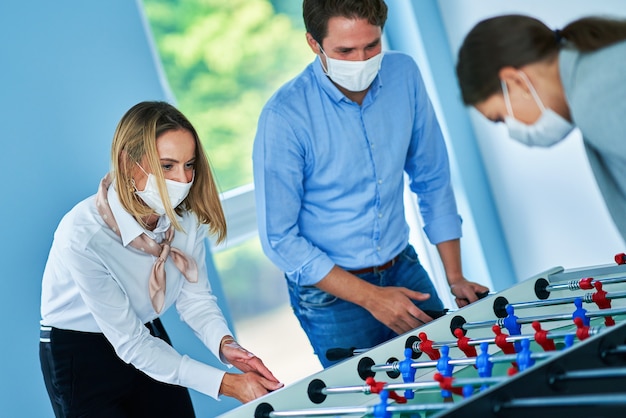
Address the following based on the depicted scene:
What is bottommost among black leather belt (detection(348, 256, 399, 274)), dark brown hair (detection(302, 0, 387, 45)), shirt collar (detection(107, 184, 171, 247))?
black leather belt (detection(348, 256, 399, 274))

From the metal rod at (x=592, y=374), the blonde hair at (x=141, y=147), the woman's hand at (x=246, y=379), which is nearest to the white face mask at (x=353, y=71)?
the blonde hair at (x=141, y=147)

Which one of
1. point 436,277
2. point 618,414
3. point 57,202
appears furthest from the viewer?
point 436,277

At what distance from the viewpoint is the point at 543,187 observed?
3.71 m

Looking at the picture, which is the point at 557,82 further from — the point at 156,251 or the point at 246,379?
the point at 156,251

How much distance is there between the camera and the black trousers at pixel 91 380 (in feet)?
7.53

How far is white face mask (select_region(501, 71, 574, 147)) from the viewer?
163cm

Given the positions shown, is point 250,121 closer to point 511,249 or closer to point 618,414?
point 511,249

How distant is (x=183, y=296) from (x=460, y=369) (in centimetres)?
98

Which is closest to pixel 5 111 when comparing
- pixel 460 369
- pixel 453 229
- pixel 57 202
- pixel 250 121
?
pixel 57 202

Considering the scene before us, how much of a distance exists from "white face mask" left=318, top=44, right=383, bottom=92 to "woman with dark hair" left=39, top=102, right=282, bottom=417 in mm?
470

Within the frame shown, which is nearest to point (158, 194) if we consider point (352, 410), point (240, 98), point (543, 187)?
point (352, 410)

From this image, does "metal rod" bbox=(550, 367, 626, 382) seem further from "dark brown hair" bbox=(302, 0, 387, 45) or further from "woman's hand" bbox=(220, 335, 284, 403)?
"dark brown hair" bbox=(302, 0, 387, 45)

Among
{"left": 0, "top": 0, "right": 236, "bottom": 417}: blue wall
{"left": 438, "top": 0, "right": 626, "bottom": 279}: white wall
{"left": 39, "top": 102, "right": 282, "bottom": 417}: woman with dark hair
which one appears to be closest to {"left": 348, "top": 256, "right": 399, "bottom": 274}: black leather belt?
{"left": 39, "top": 102, "right": 282, "bottom": 417}: woman with dark hair

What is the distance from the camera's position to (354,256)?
103 inches
